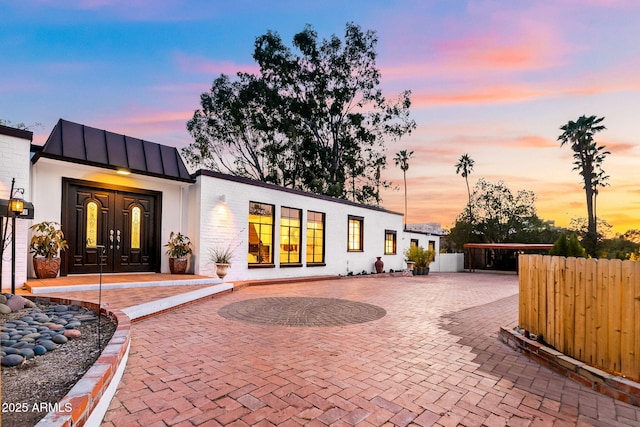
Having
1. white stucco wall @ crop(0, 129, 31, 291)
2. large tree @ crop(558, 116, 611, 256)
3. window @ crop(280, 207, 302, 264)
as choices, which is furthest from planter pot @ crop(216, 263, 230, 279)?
large tree @ crop(558, 116, 611, 256)

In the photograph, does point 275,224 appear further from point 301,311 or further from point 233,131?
point 233,131

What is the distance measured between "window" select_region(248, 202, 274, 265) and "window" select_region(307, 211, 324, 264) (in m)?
1.86

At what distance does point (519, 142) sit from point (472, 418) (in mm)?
11447

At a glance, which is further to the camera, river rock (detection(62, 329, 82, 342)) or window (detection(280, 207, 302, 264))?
window (detection(280, 207, 302, 264))

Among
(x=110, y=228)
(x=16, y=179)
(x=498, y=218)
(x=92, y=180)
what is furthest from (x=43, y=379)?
(x=498, y=218)

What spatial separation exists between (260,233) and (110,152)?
14.9ft

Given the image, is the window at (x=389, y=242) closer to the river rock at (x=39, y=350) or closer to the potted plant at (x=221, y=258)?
the potted plant at (x=221, y=258)

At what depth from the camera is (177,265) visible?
851 centimetres

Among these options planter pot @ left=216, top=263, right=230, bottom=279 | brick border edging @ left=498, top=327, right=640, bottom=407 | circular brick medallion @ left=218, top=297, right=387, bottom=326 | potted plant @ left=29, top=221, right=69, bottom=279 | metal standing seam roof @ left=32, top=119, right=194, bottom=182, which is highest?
→ metal standing seam roof @ left=32, top=119, right=194, bottom=182

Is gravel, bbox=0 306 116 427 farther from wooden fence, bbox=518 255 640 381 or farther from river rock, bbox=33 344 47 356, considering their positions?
wooden fence, bbox=518 255 640 381

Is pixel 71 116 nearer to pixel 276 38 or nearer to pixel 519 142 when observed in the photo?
pixel 519 142

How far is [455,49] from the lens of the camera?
325 inches

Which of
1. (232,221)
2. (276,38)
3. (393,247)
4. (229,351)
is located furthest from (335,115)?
(229,351)

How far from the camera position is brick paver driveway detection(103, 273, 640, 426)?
94.8 inches
